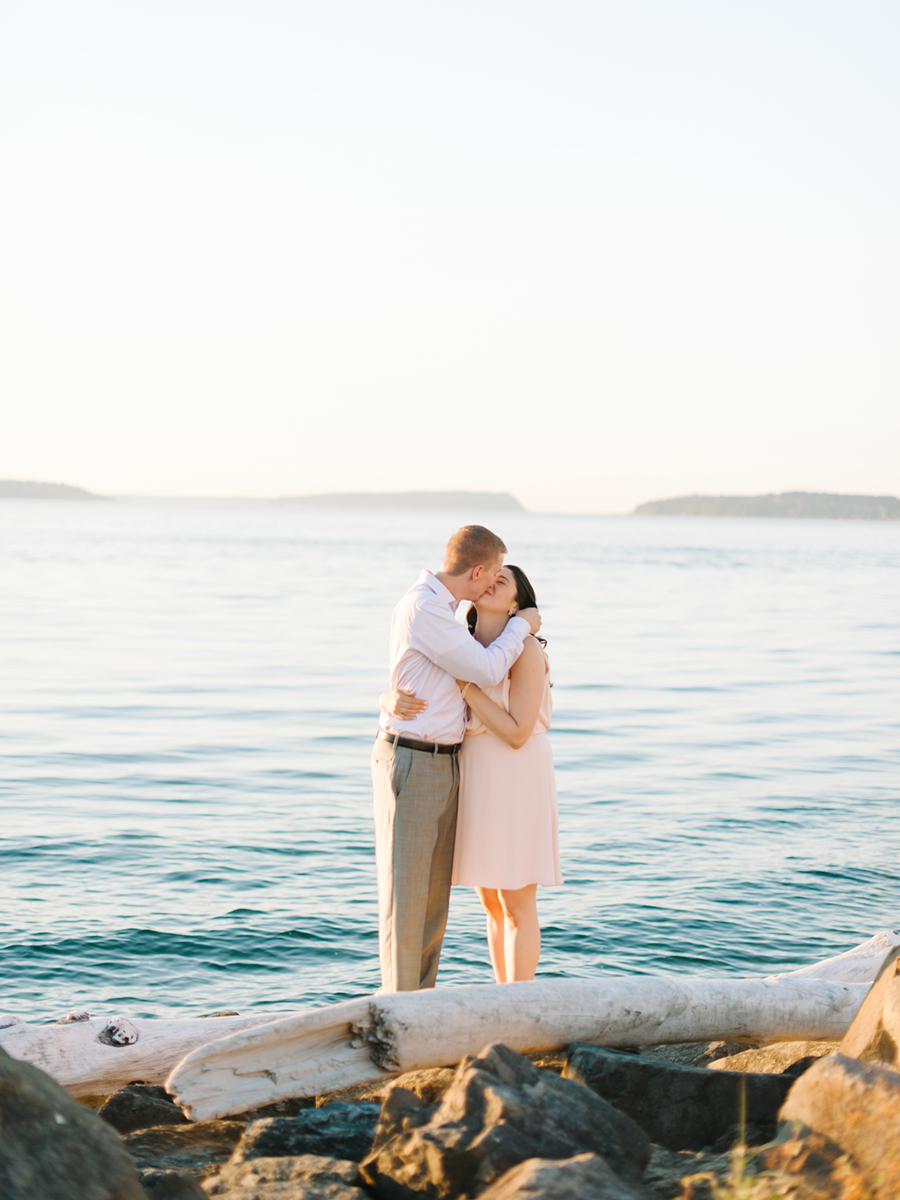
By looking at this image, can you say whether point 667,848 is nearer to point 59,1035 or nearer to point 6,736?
point 59,1035

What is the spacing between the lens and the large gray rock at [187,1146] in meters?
4.40

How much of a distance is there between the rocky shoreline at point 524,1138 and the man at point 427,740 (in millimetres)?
1053

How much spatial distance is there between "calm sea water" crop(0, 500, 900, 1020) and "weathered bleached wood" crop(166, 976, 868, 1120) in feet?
11.2

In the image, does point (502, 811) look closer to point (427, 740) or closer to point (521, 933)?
point (427, 740)

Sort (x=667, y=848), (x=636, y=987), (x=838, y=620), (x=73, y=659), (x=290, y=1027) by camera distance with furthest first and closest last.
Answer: (x=838, y=620), (x=73, y=659), (x=667, y=848), (x=636, y=987), (x=290, y=1027)

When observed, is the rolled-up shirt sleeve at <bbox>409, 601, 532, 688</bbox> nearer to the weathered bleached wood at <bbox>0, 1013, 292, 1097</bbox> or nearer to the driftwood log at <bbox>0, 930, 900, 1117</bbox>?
A: the driftwood log at <bbox>0, 930, 900, 1117</bbox>

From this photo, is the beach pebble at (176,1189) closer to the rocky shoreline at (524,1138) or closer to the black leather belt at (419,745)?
the rocky shoreline at (524,1138)

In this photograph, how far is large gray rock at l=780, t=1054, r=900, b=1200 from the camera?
3412 mm

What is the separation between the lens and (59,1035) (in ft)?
17.0

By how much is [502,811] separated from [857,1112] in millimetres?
2534

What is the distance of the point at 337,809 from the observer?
43.8 ft

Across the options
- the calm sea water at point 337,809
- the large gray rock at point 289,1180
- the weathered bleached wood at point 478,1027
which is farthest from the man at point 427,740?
the calm sea water at point 337,809

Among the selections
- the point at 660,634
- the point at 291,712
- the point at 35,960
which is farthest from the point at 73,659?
the point at 35,960

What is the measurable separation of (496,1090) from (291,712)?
1679 cm
